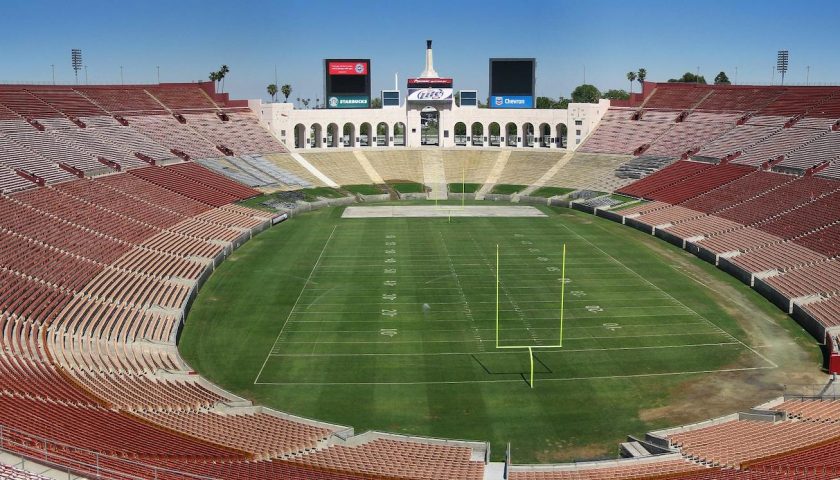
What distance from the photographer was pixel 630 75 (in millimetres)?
138250

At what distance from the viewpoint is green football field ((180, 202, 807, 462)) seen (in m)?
26.1

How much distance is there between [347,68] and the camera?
89.3 meters

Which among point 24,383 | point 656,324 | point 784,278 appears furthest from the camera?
point 784,278

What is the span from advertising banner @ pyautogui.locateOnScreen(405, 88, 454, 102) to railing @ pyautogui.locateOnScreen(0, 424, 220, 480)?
7736 cm

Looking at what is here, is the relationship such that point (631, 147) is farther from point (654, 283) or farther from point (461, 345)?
point (461, 345)

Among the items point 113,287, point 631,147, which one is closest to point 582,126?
point 631,147

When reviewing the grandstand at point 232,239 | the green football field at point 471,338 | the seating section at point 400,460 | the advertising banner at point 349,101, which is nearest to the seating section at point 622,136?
the grandstand at point 232,239

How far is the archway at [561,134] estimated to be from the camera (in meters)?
91.0

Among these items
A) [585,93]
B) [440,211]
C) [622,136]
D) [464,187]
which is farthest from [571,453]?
[585,93]

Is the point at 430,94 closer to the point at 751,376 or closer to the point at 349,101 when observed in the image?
the point at 349,101

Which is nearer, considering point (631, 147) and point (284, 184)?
point (284, 184)

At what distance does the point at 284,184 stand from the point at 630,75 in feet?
273

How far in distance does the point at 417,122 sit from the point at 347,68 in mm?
10156

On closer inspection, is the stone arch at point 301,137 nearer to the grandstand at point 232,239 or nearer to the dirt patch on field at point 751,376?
the grandstand at point 232,239
